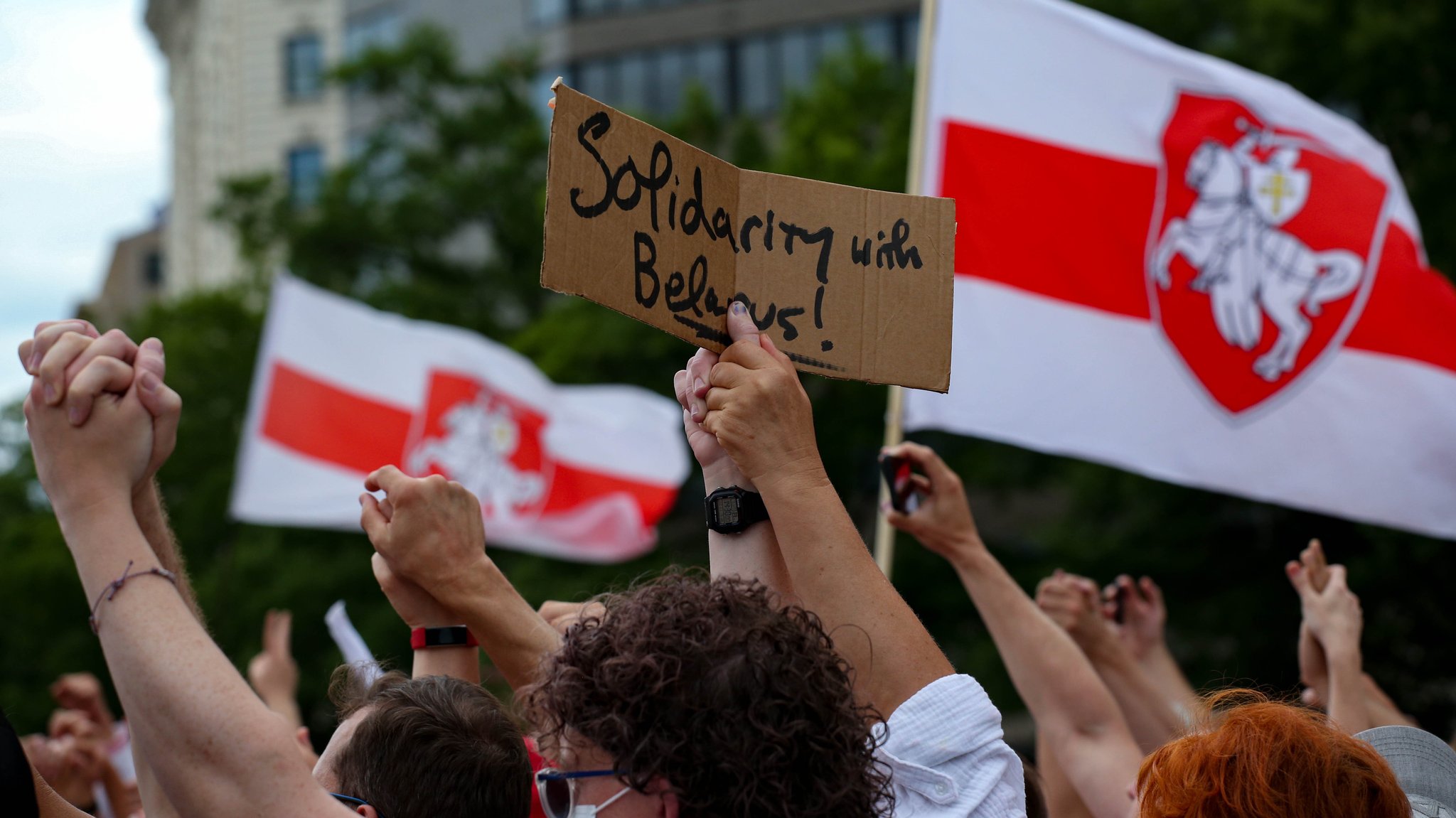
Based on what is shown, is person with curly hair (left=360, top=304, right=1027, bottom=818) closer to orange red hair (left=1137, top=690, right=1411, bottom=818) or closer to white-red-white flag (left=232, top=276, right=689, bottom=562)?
orange red hair (left=1137, top=690, right=1411, bottom=818)

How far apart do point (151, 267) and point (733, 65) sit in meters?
39.0

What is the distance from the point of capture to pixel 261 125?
123ft

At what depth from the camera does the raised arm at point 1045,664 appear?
3.45 m

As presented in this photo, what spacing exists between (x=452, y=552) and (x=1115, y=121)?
4213 millimetres

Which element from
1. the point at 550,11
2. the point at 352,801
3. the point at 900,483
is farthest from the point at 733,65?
the point at 352,801

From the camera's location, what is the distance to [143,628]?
1.61 meters

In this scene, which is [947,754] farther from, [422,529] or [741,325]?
[422,529]

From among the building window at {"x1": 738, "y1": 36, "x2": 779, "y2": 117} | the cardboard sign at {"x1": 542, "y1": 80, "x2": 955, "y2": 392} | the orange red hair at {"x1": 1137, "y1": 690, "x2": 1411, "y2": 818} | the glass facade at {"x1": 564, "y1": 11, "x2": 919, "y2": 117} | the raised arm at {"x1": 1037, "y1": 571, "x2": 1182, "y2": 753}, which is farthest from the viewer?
the building window at {"x1": 738, "y1": 36, "x2": 779, "y2": 117}

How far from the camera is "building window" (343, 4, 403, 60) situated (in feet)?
109

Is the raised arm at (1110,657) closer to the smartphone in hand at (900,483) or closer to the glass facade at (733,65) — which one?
the smartphone in hand at (900,483)

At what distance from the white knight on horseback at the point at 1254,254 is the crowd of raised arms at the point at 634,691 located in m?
3.21

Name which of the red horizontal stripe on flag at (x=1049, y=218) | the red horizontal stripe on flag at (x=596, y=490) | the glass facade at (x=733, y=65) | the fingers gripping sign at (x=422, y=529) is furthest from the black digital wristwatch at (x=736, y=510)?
the glass facade at (x=733, y=65)

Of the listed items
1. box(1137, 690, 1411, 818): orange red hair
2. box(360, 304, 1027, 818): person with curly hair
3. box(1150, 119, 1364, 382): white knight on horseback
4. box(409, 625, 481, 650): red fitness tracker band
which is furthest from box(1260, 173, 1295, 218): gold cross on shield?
box(409, 625, 481, 650): red fitness tracker band

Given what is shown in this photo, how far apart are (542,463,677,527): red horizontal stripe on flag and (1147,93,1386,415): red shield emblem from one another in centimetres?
552
